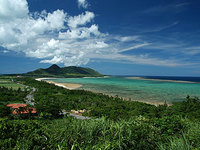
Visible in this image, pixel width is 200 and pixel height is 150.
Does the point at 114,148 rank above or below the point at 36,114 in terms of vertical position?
above

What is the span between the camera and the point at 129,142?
4668 mm

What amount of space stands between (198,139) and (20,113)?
21.0m

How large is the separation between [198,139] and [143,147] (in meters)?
2.42

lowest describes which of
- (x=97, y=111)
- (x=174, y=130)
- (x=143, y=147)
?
(x=97, y=111)

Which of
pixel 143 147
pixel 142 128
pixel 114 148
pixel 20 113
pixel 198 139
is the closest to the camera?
pixel 114 148

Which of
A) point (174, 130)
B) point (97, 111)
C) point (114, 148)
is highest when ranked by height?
point (114, 148)

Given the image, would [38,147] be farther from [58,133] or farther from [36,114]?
[36,114]

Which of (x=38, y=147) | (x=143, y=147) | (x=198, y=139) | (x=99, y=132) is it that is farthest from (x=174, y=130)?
(x=38, y=147)

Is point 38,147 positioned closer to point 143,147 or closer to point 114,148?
point 114,148

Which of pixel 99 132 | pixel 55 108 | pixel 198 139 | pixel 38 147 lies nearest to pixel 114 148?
pixel 99 132

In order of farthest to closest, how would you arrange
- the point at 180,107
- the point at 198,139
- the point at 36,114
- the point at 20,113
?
the point at 180,107 → the point at 36,114 → the point at 20,113 → the point at 198,139

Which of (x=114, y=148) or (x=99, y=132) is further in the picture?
(x=99, y=132)

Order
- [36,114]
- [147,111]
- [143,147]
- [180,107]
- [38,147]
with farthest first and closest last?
[180,107] < [147,111] < [36,114] < [143,147] < [38,147]

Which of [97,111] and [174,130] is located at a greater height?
[174,130]
